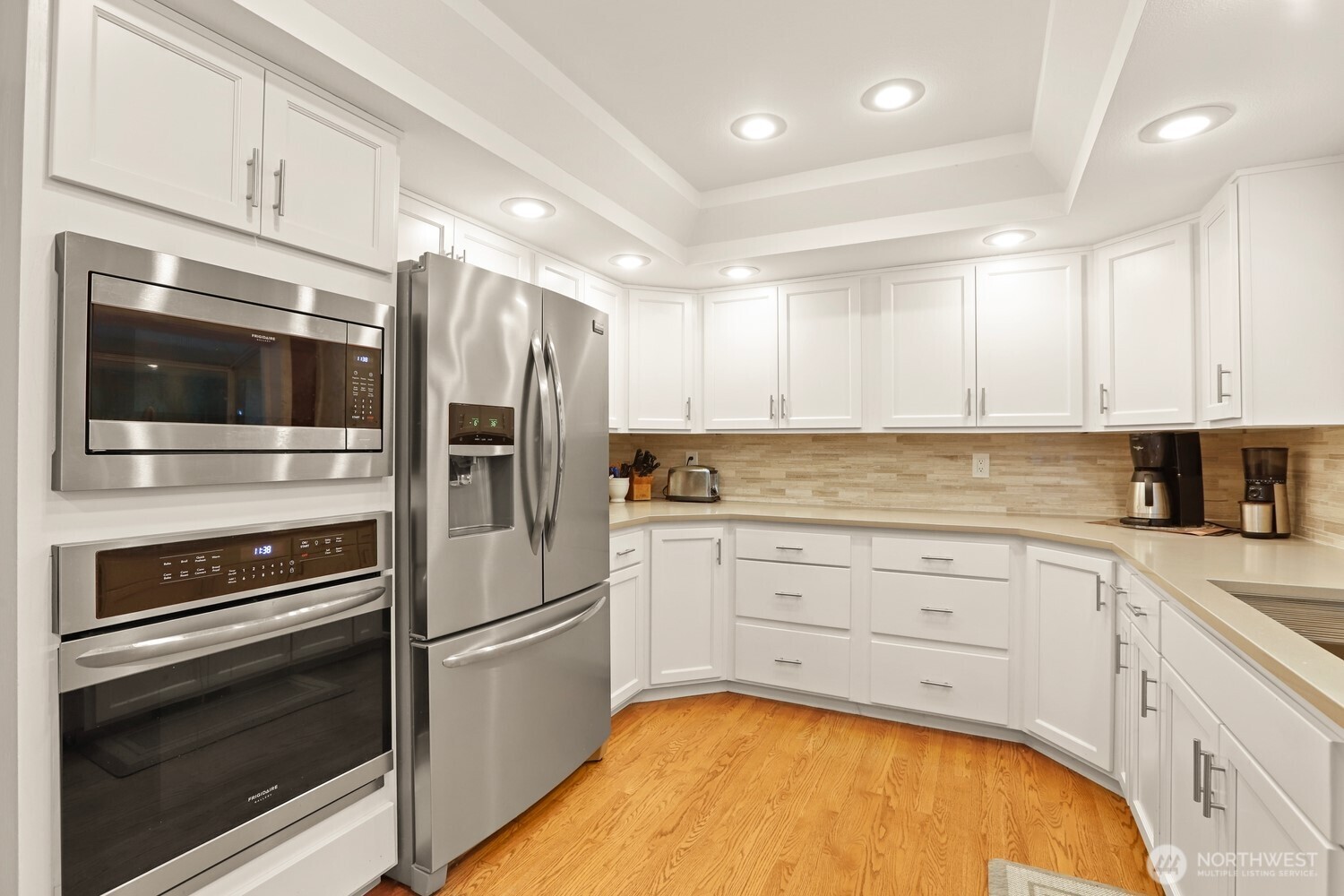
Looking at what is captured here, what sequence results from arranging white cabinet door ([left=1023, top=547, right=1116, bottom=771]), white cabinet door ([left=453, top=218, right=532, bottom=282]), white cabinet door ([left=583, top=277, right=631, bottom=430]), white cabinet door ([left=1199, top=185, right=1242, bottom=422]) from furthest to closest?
white cabinet door ([left=583, top=277, right=631, bottom=430]) → white cabinet door ([left=453, top=218, right=532, bottom=282]) → white cabinet door ([left=1023, top=547, right=1116, bottom=771]) → white cabinet door ([left=1199, top=185, right=1242, bottom=422])

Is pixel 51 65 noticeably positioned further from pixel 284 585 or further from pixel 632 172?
pixel 632 172

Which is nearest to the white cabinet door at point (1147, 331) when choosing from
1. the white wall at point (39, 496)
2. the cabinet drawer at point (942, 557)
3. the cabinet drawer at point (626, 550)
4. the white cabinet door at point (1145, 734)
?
the cabinet drawer at point (942, 557)

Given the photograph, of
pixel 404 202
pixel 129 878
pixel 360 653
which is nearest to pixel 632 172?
pixel 404 202

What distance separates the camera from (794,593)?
3.18 meters

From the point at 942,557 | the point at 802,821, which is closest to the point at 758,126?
the point at 942,557

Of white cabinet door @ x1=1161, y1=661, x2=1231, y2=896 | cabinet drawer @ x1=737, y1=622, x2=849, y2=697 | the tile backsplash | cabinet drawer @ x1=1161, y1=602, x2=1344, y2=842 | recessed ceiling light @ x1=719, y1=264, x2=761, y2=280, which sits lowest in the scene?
cabinet drawer @ x1=737, y1=622, x2=849, y2=697

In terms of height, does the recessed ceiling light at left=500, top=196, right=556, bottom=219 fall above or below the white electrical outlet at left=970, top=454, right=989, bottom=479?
above

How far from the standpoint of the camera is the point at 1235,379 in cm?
216

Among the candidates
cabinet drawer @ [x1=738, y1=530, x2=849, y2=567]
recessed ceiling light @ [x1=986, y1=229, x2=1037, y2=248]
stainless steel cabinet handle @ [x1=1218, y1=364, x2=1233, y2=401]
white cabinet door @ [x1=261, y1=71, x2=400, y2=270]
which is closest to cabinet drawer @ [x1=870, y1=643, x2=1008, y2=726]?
cabinet drawer @ [x1=738, y1=530, x2=849, y2=567]

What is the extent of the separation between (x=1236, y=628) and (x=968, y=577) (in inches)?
63.3

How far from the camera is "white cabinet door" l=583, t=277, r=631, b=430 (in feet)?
11.2

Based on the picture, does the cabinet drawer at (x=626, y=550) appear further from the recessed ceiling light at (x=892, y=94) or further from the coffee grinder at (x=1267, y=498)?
the coffee grinder at (x=1267, y=498)

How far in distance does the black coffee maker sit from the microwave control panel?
286 centimetres

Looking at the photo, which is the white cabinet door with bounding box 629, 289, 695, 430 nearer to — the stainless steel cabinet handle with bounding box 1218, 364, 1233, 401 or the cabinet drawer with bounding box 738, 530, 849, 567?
the cabinet drawer with bounding box 738, 530, 849, 567
